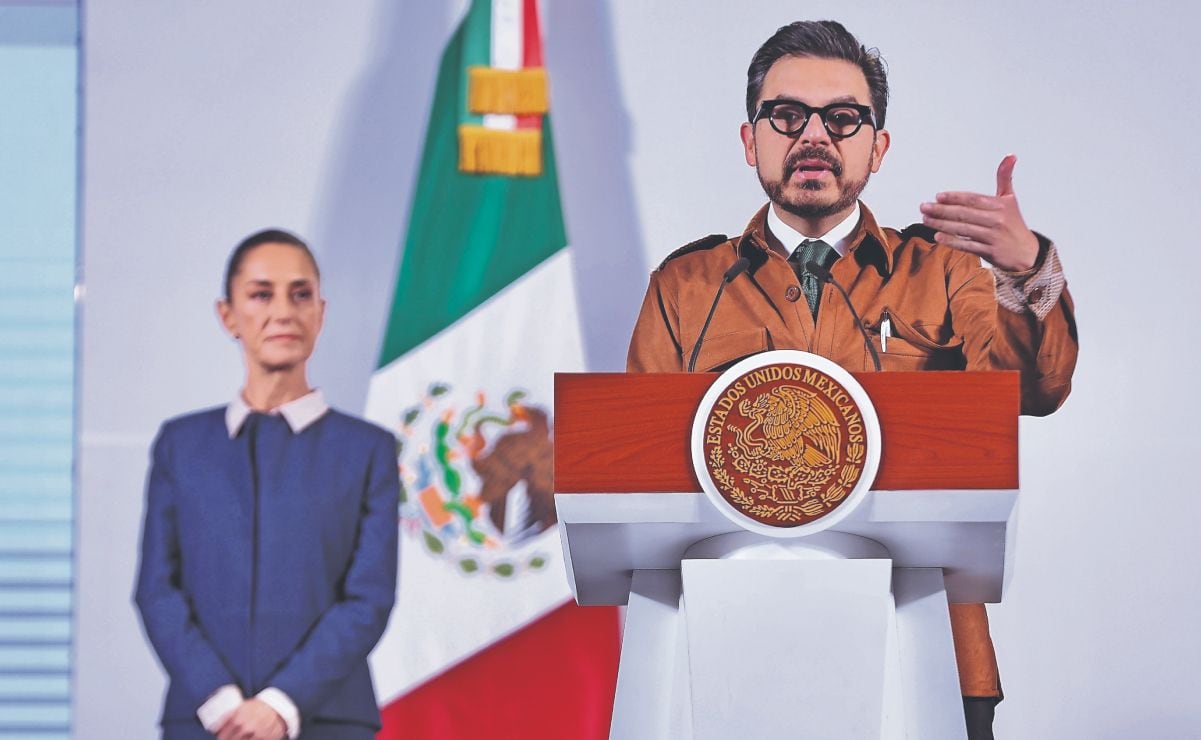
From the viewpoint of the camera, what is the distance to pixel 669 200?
3461 millimetres

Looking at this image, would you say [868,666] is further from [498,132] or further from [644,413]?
[498,132]

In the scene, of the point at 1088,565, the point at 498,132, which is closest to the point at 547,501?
the point at 498,132

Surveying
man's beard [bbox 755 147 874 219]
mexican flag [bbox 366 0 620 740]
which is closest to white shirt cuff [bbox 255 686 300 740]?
mexican flag [bbox 366 0 620 740]

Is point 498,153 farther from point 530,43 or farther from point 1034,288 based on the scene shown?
point 1034,288

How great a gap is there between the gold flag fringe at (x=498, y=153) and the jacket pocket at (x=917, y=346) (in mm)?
972

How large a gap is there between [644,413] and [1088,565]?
7.39ft

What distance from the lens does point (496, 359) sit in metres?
3.41

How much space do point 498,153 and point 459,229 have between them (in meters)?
0.22

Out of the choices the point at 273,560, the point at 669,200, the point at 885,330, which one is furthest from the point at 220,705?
the point at 885,330

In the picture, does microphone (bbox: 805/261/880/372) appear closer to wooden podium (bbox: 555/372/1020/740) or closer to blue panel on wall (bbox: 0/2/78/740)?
wooden podium (bbox: 555/372/1020/740)

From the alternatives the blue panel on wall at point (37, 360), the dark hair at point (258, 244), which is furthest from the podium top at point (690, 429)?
the blue panel on wall at point (37, 360)

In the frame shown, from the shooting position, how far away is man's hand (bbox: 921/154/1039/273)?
3090 millimetres

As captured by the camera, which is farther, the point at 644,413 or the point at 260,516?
the point at 260,516

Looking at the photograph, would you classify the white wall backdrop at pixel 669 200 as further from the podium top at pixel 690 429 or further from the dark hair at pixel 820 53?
the podium top at pixel 690 429
